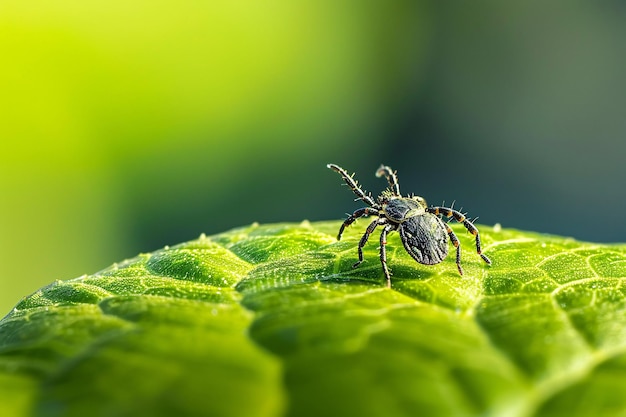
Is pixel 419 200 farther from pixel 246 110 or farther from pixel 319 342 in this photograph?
pixel 246 110

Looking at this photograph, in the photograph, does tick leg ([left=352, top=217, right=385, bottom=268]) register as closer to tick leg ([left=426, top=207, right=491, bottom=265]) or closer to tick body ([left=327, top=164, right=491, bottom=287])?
tick body ([left=327, top=164, right=491, bottom=287])

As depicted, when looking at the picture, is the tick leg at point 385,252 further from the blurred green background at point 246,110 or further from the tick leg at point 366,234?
the blurred green background at point 246,110

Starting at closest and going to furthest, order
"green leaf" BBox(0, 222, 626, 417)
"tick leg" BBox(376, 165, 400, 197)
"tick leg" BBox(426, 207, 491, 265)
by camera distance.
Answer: "green leaf" BBox(0, 222, 626, 417) → "tick leg" BBox(426, 207, 491, 265) → "tick leg" BBox(376, 165, 400, 197)

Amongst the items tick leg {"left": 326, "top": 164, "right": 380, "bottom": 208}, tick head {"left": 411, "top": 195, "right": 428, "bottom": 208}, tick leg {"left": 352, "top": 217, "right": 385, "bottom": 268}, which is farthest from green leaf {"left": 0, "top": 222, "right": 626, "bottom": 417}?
tick leg {"left": 326, "top": 164, "right": 380, "bottom": 208}

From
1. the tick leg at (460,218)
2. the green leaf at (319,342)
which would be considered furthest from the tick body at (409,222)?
the green leaf at (319,342)

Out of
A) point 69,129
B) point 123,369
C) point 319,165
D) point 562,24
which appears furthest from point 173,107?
point 123,369

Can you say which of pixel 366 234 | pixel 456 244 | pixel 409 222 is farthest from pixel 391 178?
pixel 456 244
